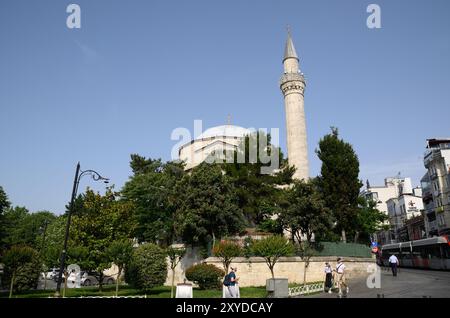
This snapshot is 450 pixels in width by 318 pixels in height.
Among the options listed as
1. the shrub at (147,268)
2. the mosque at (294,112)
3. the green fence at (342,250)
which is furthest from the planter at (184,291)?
the mosque at (294,112)

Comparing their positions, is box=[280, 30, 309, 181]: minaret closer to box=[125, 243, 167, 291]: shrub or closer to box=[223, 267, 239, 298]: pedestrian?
box=[125, 243, 167, 291]: shrub

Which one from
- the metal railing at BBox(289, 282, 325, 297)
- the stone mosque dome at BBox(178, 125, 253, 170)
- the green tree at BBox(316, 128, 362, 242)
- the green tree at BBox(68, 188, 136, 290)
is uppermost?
the stone mosque dome at BBox(178, 125, 253, 170)

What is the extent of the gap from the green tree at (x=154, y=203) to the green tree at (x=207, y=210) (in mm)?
4427

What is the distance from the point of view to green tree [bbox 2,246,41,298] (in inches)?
836

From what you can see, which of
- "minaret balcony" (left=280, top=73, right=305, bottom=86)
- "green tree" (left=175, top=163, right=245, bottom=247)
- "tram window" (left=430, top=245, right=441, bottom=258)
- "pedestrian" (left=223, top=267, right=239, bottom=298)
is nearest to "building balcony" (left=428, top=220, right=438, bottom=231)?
"tram window" (left=430, top=245, right=441, bottom=258)

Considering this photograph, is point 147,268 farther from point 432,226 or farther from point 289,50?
point 432,226

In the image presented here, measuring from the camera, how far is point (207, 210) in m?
26.8

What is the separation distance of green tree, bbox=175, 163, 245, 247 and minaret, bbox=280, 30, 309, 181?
15765 mm

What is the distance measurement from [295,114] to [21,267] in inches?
1279

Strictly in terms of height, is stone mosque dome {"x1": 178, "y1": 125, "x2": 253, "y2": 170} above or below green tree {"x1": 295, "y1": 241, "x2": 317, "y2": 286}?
above

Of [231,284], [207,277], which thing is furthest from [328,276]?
[231,284]

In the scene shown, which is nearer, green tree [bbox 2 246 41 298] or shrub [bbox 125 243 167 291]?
shrub [bbox 125 243 167 291]
